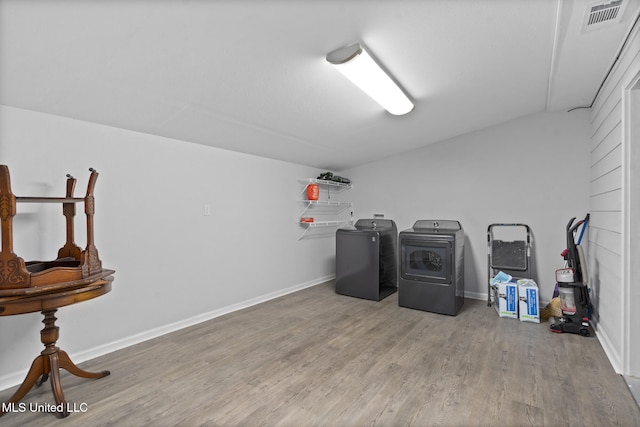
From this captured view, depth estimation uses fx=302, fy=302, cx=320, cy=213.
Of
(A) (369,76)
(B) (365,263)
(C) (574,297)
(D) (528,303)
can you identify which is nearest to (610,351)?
(C) (574,297)

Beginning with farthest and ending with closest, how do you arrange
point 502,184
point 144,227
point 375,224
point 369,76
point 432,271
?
point 375,224
point 502,184
point 432,271
point 144,227
point 369,76

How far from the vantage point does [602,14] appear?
73.5 inches

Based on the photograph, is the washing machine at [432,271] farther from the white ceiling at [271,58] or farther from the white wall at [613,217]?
the white ceiling at [271,58]

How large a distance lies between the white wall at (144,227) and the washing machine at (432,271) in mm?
1651

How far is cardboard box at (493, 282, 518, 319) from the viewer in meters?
3.24

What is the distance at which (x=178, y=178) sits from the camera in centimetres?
294

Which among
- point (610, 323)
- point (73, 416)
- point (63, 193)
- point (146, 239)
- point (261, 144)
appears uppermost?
point (261, 144)

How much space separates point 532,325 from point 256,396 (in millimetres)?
2796

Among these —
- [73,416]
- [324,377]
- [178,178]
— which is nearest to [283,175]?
[178,178]

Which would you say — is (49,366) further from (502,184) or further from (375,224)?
(502,184)

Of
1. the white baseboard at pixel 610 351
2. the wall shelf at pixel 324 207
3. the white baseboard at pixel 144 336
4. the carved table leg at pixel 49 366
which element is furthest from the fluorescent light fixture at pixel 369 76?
the white baseboard at pixel 144 336

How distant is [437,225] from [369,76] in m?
2.50

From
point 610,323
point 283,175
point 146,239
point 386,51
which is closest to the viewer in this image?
point 386,51

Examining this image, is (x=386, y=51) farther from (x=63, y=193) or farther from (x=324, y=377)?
(x=63, y=193)
